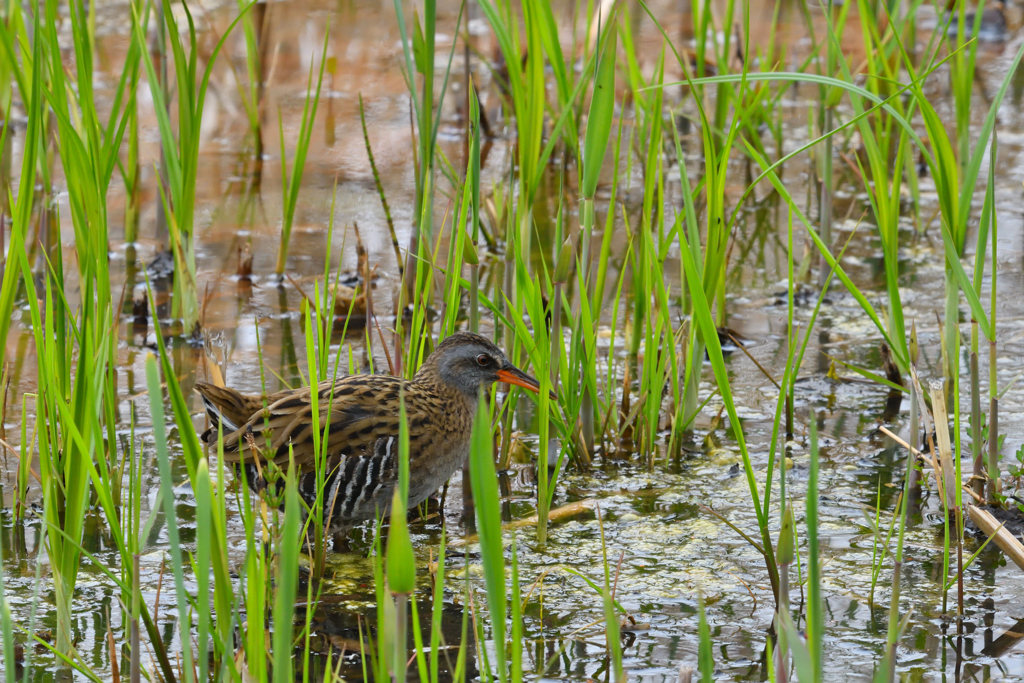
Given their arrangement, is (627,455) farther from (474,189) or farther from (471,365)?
(474,189)

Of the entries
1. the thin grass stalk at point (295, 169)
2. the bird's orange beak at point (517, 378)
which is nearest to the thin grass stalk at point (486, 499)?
the bird's orange beak at point (517, 378)

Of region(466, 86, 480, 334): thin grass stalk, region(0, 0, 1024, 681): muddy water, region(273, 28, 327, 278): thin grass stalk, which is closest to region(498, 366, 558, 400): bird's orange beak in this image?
region(466, 86, 480, 334): thin grass stalk

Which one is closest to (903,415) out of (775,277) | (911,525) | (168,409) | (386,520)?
(911,525)

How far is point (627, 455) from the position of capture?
4.38 meters

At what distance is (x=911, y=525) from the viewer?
12.6 feet

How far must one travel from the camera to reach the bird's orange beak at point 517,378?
158 inches

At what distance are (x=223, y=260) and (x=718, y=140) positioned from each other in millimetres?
2860

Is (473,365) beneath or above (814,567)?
beneath

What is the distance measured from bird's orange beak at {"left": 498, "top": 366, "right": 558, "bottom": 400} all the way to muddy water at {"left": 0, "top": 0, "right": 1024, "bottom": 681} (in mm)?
402

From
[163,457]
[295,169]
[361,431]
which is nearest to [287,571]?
[163,457]

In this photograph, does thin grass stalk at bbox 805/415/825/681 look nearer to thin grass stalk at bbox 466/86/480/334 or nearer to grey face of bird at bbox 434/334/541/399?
thin grass stalk at bbox 466/86/480/334

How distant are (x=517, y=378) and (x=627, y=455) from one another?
0.59m

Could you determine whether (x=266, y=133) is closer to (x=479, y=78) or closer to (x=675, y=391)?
(x=479, y=78)

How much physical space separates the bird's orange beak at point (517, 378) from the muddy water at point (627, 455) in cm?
40
